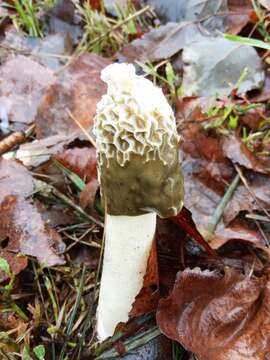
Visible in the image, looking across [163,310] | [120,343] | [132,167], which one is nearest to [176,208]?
[132,167]

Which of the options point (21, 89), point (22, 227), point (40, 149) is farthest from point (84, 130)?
point (22, 227)

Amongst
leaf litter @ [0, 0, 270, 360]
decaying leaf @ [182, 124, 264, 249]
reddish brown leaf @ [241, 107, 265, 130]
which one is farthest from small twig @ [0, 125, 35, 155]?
reddish brown leaf @ [241, 107, 265, 130]

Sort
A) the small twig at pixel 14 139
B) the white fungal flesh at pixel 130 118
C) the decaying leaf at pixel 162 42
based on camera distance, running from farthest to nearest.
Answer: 1. the decaying leaf at pixel 162 42
2. the small twig at pixel 14 139
3. the white fungal flesh at pixel 130 118

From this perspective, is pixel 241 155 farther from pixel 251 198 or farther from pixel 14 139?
pixel 14 139

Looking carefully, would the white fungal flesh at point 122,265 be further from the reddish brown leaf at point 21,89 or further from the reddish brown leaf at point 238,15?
the reddish brown leaf at point 238,15

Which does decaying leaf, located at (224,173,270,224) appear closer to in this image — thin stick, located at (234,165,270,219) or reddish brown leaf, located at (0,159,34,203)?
thin stick, located at (234,165,270,219)

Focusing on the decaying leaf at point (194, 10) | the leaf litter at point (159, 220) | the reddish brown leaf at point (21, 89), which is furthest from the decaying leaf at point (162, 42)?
the reddish brown leaf at point (21, 89)

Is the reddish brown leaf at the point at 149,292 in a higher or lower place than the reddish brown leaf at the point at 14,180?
lower
